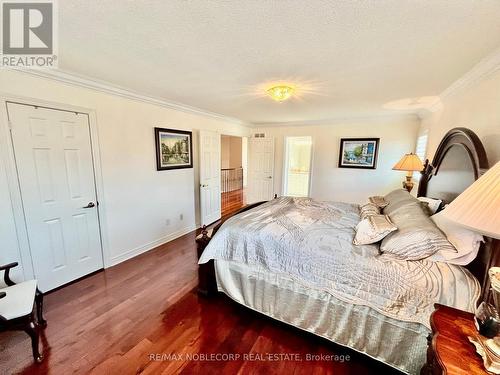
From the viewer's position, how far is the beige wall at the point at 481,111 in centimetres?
165

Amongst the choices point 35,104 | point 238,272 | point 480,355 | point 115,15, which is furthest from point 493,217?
point 35,104

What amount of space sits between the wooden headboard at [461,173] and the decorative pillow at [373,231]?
51 centimetres

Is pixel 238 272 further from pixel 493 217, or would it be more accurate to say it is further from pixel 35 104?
pixel 35 104

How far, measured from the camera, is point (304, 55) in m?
1.70

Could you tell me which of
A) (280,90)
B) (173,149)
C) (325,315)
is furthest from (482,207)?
(173,149)

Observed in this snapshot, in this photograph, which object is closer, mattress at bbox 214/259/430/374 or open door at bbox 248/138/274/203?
mattress at bbox 214/259/430/374

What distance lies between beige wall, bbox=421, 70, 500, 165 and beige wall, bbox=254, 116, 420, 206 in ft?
4.80

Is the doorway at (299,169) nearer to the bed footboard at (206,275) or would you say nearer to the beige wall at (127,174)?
the beige wall at (127,174)

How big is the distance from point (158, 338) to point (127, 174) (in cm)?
208

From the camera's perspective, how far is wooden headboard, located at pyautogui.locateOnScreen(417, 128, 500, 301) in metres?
1.29

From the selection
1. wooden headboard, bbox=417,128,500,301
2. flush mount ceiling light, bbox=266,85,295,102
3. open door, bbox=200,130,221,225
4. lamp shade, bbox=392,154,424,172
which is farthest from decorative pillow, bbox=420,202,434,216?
A: open door, bbox=200,130,221,225

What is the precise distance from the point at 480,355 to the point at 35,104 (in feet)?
11.9

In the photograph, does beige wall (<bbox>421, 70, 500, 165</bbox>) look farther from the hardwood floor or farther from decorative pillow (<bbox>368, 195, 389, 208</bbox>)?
the hardwood floor

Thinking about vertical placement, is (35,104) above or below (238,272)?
above
